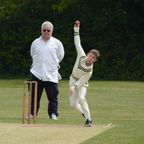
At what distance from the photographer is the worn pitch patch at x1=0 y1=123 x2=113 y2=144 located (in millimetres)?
12273

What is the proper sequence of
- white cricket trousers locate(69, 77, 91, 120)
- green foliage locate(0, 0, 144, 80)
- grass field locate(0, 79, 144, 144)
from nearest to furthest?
grass field locate(0, 79, 144, 144) < white cricket trousers locate(69, 77, 91, 120) < green foliage locate(0, 0, 144, 80)

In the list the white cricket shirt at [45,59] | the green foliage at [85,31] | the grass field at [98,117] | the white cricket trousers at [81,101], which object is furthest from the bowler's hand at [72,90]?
the green foliage at [85,31]

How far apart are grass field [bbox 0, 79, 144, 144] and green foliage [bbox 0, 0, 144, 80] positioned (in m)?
16.5

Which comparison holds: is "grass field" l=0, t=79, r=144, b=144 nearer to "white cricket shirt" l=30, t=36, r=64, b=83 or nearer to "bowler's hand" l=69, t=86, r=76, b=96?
"bowler's hand" l=69, t=86, r=76, b=96

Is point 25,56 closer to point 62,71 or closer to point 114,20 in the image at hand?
point 62,71

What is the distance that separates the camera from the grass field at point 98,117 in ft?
42.5

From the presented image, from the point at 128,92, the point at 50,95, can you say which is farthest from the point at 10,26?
the point at 50,95

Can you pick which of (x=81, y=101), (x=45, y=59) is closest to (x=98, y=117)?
(x=45, y=59)

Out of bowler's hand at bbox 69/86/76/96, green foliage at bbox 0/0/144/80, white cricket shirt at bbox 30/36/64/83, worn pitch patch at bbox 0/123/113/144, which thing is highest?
white cricket shirt at bbox 30/36/64/83

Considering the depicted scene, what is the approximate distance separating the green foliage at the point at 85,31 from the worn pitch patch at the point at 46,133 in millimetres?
29063

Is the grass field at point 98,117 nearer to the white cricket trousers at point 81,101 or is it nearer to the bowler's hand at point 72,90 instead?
the white cricket trousers at point 81,101

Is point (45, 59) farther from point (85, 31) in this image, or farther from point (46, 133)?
point (85, 31)

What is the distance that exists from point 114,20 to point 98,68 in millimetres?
3307

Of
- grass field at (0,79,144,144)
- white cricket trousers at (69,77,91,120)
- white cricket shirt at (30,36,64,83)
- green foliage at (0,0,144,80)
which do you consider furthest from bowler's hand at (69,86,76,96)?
green foliage at (0,0,144,80)
